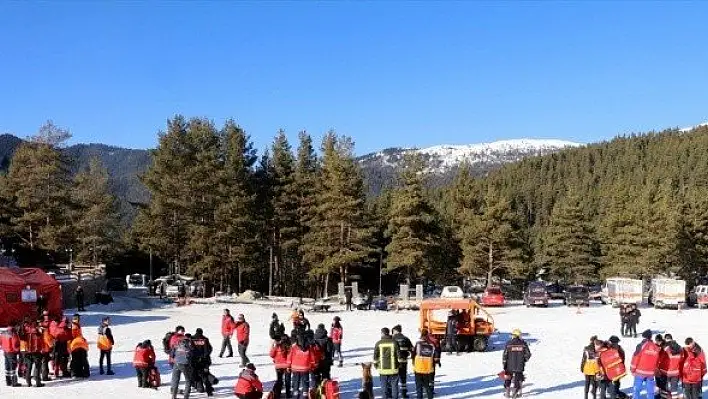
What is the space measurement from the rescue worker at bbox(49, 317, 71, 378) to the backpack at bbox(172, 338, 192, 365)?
3894 mm

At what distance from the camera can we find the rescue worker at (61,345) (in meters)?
17.5

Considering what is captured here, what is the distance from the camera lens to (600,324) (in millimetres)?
32938

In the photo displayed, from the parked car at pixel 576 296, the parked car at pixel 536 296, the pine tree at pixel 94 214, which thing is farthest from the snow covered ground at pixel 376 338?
the pine tree at pixel 94 214

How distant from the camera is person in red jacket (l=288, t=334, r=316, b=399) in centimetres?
1482

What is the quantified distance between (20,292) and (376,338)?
14651 mm

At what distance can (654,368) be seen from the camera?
14.5 metres

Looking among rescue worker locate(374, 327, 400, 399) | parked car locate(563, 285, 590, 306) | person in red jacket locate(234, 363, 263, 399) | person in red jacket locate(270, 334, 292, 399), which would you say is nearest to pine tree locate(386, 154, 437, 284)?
parked car locate(563, 285, 590, 306)

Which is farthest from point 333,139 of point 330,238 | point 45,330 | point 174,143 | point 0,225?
point 45,330

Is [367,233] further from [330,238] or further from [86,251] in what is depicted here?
[86,251]

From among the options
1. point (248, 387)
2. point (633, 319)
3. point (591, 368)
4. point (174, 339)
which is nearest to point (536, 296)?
point (633, 319)

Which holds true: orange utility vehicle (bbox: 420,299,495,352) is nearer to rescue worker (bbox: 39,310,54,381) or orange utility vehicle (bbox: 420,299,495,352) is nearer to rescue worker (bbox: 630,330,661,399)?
rescue worker (bbox: 630,330,661,399)

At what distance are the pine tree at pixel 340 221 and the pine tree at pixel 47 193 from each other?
673 inches

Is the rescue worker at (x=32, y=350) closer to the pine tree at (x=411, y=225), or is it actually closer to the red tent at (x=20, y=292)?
the red tent at (x=20, y=292)

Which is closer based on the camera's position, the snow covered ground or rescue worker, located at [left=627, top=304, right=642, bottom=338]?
the snow covered ground
